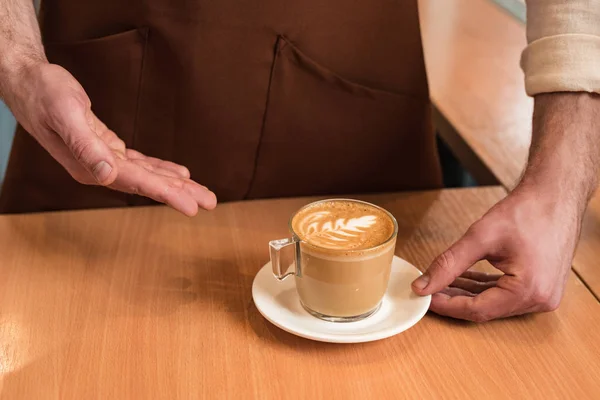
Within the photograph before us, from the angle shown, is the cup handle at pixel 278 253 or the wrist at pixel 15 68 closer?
the cup handle at pixel 278 253

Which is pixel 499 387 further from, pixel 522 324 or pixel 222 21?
pixel 222 21

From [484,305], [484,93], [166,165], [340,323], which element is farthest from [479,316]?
[484,93]

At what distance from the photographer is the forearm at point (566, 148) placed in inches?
36.9

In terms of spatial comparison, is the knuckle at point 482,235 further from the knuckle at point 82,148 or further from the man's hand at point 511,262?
the knuckle at point 82,148

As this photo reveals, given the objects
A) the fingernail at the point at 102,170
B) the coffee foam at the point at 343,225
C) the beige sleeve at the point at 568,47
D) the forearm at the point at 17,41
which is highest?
the beige sleeve at the point at 568,47

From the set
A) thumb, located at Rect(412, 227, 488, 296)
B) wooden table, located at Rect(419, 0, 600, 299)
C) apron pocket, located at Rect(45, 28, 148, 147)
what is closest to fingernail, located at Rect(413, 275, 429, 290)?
thumb, located at Rect(412, 227, 488, 296)

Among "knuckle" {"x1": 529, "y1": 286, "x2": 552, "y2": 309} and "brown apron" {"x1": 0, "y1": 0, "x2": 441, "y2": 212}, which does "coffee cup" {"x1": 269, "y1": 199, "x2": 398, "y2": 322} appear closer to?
"knuckle" {"x1": 529, "y1": 286, "x2": 552, "y2": 309}

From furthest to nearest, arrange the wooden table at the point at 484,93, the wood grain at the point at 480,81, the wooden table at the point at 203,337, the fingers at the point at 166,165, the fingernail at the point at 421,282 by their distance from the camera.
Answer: the wood grain at the point at 480,81, the wooden table at the point at 484,93, the fingers at the point at 166,165, the fingernail at the point at 421,282, the wooden table at the point at 203,337

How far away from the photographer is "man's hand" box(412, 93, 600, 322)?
0.88m

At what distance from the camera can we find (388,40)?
45.1 inches

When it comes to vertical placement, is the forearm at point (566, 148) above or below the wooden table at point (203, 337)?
above

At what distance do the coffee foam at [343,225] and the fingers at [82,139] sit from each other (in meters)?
0.24

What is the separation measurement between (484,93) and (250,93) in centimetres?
69

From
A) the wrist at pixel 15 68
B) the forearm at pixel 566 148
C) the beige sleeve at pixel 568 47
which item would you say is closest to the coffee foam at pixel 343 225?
the forearm at pixel 566 148
